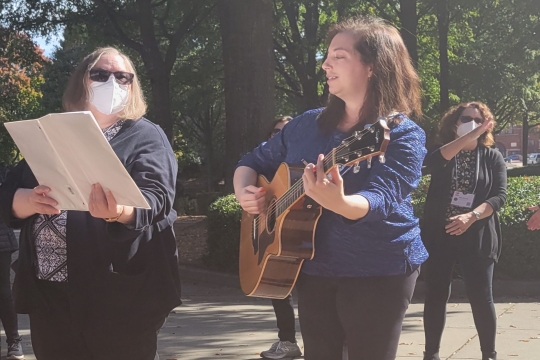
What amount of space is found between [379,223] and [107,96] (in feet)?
3.97

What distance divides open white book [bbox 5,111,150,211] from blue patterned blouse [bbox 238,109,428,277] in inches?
30.6

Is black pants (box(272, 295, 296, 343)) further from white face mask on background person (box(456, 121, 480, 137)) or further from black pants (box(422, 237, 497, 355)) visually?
white face mask on background person (box(456, 121, 480, 137))

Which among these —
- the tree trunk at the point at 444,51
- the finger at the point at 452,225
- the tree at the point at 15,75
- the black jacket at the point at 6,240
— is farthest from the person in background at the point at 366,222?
the tree trunk at the point at 444,51

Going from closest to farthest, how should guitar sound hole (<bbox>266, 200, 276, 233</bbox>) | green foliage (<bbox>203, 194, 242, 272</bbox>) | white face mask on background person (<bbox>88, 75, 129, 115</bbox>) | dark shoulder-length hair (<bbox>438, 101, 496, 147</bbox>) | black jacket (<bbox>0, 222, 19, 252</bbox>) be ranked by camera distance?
white face mask on background person (<bbox>88, 75, 129, 115</bbox>), guitar sound hole (<bbox>266, 200, 276, 233</bbox>), dark shoulder-length hair (<bbox>438, 101, 496, 147</bbox>), black jacket (<bbox>0, 222, 19, 252</bbox>), green foliage (<bbox>203, 194, 242, 272</bbox>)

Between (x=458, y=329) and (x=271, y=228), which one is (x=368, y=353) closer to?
(x=271, y=228)

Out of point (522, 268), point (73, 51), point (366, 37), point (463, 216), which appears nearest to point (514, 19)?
point (522, 268)

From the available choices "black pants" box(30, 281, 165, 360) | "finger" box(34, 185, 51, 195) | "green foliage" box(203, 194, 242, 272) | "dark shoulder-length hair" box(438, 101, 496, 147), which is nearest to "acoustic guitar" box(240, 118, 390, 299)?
"black pants" box(30, 281, 165, 360)

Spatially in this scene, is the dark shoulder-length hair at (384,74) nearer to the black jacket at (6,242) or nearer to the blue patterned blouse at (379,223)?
the blue patterned blouse at (379,223)

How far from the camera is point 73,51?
32.1 meters

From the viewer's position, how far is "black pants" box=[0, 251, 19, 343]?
646cm

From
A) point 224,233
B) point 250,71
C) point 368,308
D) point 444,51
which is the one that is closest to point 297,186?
point 368,308

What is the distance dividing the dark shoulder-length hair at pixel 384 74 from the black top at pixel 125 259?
0.73m

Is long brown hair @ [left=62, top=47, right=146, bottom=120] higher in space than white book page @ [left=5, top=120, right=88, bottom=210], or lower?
higher

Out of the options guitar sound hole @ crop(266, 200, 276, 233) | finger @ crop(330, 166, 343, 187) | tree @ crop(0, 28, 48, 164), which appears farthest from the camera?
tree @ crop(0, 28, 48, 164)
